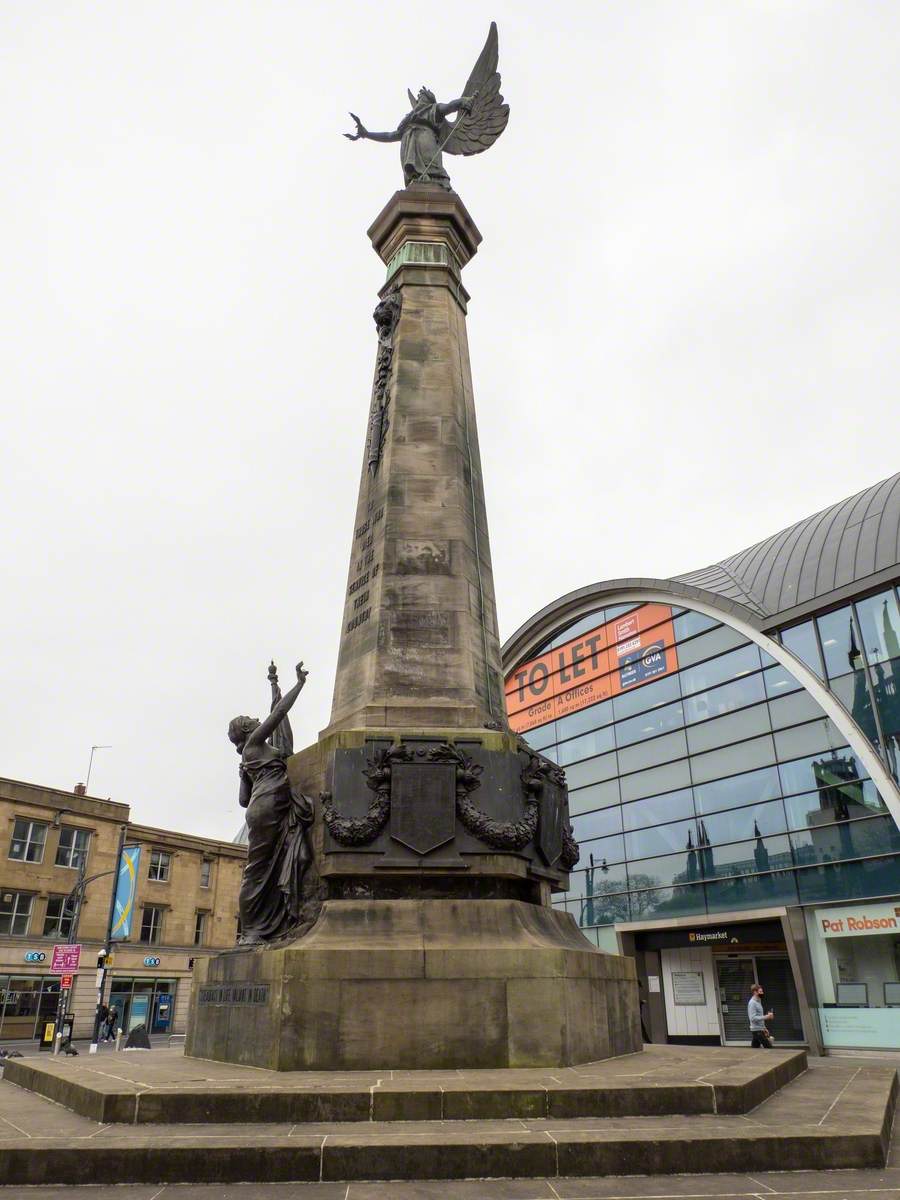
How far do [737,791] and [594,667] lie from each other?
944 centimetres

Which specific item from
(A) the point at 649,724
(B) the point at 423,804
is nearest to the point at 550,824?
(B) the point at 423,804

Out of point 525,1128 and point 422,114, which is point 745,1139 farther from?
point 422,114

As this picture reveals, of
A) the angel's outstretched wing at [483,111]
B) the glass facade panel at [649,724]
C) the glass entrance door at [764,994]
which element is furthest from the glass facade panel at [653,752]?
the angel's outstretched wing at [483,111]

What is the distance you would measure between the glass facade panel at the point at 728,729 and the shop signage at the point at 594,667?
2.94 m

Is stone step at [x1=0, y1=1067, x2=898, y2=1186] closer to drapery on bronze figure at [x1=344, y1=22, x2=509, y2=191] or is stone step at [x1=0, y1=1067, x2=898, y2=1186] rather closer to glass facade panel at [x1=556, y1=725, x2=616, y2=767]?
drapery on bronze figure at [x1=344, y1=22, x2=509, y2=191]

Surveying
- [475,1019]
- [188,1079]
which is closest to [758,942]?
[475,1019]

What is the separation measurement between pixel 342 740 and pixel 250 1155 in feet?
15.0

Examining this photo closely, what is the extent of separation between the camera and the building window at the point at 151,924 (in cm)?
4484

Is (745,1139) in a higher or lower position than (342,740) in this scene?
lower

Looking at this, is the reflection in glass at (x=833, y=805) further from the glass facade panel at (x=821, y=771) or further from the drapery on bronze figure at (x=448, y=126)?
the drapery on bronze figure at (x=448, y=126)

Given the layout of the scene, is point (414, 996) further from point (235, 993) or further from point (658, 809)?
point (658, 809)

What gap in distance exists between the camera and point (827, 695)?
27.0 m

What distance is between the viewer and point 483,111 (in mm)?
16078

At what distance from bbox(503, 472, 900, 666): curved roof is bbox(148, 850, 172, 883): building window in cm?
2754
